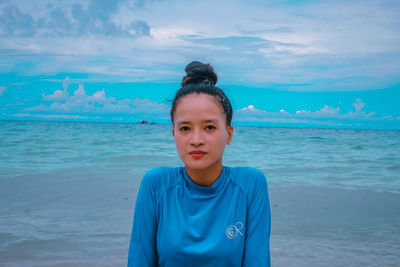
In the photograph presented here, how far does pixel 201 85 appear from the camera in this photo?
6.41ft

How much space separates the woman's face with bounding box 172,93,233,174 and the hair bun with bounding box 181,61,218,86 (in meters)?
0.16

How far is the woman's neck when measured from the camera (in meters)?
1.95

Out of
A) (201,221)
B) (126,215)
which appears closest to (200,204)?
(201,221)

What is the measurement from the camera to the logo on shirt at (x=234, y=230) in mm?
1857

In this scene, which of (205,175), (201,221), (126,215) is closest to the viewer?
(201,221)

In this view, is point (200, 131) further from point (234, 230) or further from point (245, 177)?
point (234, 230)

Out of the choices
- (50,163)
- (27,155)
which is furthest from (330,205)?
(27,155)

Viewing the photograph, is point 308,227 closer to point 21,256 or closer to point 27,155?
point 21,256

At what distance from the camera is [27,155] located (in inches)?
499

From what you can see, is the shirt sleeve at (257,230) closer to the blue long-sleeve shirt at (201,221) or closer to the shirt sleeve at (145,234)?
the blue long-sleeve shirt at (201,221)

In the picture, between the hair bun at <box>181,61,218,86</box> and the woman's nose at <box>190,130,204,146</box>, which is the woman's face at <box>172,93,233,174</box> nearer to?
the woman's nose at <box>190,130,204,146</box>

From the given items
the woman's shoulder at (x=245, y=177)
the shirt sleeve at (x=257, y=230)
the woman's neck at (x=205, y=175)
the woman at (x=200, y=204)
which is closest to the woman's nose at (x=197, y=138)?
the woman at (x=200, y=204)

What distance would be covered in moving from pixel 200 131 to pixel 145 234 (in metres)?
0.61

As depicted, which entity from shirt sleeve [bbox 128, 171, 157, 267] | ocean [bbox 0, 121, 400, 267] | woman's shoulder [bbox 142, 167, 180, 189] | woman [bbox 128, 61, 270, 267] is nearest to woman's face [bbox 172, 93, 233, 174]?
woman [bbox 128, 61, 270, 267]
